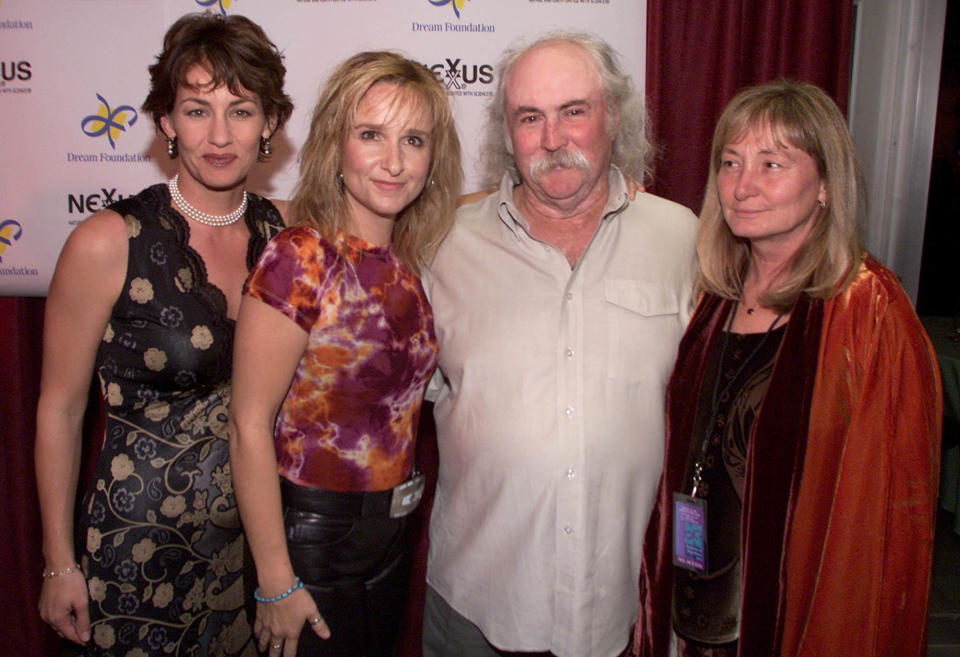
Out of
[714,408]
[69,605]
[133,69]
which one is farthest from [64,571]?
[133,69]

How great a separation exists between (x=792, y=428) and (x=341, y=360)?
100 centimetres

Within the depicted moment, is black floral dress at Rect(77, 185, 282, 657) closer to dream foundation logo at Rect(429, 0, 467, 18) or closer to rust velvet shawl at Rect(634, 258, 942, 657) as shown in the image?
rust velvet shawl at Rect(634, 258, 942, 657)

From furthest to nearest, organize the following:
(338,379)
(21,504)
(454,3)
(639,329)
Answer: (21,504), (454,3), (639,329), (338,379)

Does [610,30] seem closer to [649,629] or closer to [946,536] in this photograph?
[649,629]

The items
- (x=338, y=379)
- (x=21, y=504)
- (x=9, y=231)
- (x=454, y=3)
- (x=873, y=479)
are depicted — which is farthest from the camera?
(x=21, y=504)

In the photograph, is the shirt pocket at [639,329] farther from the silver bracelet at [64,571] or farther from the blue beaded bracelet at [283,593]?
the silver bracelet at [64,571]

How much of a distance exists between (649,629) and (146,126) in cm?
251

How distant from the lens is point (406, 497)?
1.65m

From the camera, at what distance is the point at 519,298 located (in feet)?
5.78

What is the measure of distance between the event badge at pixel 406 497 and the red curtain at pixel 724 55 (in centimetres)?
172

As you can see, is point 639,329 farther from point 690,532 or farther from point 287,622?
point 287,622

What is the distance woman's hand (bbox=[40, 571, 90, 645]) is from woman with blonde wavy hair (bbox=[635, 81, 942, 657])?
4.47 ft

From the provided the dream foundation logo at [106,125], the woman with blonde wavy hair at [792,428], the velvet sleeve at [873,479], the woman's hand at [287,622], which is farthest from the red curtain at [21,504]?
the velvet sleeve at [873,479]

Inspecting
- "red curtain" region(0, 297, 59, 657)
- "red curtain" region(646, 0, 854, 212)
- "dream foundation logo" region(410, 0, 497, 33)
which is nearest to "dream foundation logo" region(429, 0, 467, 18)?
"dream foundation logo" region(410, 0, 497, 33)
